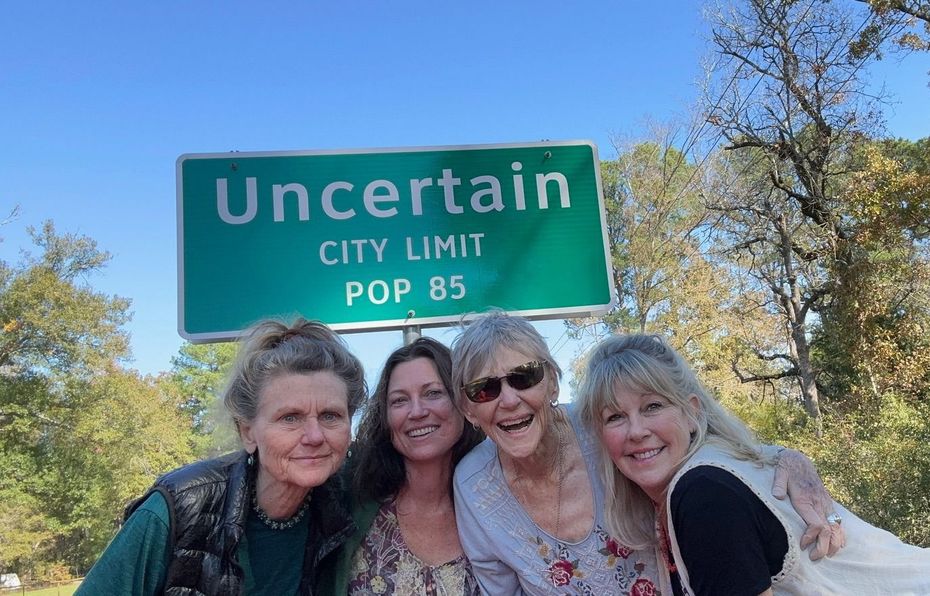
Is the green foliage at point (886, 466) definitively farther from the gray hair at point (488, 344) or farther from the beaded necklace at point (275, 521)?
the beaded necklace at point (275, 521)

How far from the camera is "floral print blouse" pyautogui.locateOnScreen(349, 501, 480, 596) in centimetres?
207

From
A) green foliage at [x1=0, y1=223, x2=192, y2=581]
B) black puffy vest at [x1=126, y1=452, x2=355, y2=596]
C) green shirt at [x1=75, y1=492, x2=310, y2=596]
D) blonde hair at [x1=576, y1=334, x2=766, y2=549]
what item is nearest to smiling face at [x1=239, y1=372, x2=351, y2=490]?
black puffy vest at [x1=126, y1=452, x2=355, y2=596]

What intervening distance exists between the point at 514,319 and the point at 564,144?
740mm

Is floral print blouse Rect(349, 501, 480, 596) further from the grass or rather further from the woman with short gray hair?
the grass

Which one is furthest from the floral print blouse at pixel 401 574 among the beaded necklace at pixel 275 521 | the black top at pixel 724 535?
the black top at pixel 724 535

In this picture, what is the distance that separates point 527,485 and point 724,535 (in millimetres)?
878

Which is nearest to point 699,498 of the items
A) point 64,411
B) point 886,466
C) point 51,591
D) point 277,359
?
point 277,359

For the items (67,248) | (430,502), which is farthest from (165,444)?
(430,502)

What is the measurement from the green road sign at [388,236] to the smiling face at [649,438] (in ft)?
1.63

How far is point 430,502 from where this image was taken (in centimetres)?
226

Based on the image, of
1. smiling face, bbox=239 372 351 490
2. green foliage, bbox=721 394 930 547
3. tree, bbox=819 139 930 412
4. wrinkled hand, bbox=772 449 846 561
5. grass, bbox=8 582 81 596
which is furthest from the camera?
grass, bbox=8 582 81 596

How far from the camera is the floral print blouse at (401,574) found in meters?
2.07

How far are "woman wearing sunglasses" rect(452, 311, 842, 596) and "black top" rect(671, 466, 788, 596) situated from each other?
0.59m

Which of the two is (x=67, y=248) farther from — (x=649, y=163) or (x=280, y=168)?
(x=280, y=168)
